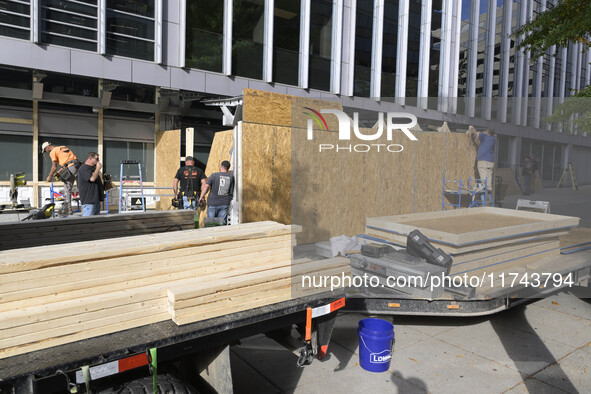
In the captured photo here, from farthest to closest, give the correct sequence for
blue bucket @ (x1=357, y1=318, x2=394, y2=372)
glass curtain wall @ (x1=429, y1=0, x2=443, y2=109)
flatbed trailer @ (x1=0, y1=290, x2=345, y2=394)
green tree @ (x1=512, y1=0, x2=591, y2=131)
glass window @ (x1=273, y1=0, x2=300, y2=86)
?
glass curtain wall @ (x1=429, y1=0, x2=443, y2=109) < glass window @ (x1=273, y1=0, x2=300, y2=86) < green tree @ (x1=512, y1=0, x2=591, y2=131) < blue bucket @ (x1=357, y1=318, x2=394, y2=372) < flatbed trailer @ (x1=0, y1=290, x2=345, y2=394)

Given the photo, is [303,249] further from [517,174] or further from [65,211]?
[517,174]

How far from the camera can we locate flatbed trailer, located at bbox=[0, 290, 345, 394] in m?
2.46

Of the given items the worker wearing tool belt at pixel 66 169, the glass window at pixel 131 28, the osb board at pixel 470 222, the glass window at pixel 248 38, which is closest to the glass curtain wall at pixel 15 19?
the glass window at pixel 131 28

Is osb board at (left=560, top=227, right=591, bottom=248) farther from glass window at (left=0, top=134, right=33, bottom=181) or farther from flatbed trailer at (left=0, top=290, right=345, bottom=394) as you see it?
glass window at (left=0, top=134, right=33, bottom=181)

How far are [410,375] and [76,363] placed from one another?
304 cm

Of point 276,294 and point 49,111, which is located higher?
point 49,111

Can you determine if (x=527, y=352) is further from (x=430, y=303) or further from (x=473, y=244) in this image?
(x=473, y=244)

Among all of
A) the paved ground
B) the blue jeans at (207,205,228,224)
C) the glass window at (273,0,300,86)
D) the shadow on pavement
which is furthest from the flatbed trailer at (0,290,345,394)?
the glass window at (273,0,300,86)

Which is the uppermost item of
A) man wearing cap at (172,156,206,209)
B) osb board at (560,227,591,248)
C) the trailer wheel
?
man wearing cap at (172,156,206,209)

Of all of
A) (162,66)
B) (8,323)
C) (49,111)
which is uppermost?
(162,66)

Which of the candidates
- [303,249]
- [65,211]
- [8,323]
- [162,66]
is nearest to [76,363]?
[8,323]

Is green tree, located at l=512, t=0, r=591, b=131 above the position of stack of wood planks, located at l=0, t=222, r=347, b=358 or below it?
above

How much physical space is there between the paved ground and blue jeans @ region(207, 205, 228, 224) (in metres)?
4.24

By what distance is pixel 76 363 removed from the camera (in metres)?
2.55
